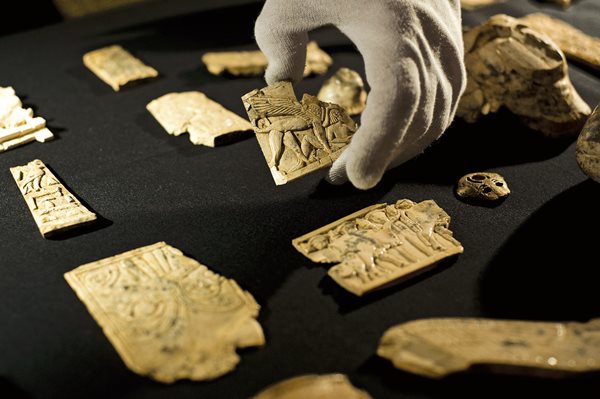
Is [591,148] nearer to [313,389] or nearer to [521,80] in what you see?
[521,80]

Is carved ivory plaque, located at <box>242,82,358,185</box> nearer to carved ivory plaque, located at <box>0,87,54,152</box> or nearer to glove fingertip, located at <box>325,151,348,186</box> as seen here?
glove fingertip, located at <box>325,151,348,186</box>

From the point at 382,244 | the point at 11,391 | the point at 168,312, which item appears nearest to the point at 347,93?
the point at 382,244

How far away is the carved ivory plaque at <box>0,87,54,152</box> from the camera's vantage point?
9.19 feet

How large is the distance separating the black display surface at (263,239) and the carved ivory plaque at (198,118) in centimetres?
5

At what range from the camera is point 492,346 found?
172cm

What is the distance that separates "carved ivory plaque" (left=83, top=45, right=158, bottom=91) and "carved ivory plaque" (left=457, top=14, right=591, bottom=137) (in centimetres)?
169

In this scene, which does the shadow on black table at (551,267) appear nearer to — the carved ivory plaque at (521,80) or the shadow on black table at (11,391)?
the carved ivory plaque at (521,80)

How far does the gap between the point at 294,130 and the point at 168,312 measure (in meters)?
0.87

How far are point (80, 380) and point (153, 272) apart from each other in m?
0.41

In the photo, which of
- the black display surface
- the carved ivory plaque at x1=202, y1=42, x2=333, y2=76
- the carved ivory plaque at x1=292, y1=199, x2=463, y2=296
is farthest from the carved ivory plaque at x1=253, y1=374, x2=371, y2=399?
the carved ivory plaque at x1=202, y1=42, x2=333, y2=76

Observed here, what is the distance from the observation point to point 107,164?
2.70m

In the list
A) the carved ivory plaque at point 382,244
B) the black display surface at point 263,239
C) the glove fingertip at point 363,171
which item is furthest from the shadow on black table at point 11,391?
the glove fingertip at point 363,171

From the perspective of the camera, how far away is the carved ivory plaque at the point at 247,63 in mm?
3447

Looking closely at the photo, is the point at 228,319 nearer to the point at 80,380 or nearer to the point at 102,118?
the point at 80,380
